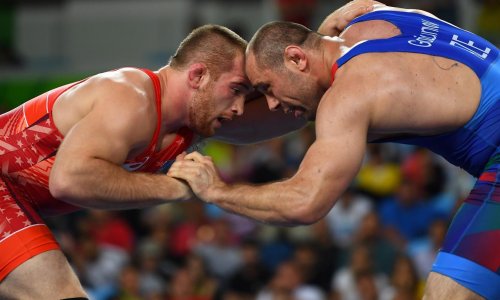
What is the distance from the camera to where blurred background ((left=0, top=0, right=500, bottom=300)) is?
8.63 metres

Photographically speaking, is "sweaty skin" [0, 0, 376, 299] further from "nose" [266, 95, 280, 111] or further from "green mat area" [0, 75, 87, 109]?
"green mat area" [0, 75, 87, 109]

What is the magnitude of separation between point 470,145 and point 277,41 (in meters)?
1.14

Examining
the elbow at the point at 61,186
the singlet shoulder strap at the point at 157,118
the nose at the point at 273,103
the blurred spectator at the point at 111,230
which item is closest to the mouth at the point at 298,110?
the nose at the point at 273,103

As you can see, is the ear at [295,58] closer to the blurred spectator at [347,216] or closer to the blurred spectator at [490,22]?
the blurred spectator at [347,216]

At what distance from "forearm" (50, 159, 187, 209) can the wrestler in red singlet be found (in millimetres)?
304

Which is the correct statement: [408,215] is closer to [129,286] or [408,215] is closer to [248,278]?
[248,278]

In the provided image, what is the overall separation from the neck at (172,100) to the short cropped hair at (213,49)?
3.0 inches

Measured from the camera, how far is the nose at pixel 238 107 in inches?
200

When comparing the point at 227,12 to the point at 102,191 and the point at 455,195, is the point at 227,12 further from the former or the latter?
the point at 102,191

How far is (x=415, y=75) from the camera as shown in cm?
431

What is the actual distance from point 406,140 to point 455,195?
15.5 ft

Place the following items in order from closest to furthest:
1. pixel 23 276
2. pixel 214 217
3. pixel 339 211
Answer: pixel 23 276
pixel 339 211
pixel 214 217

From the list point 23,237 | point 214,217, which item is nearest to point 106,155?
point 23,237

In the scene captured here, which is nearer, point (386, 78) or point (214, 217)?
point (386, 78)
